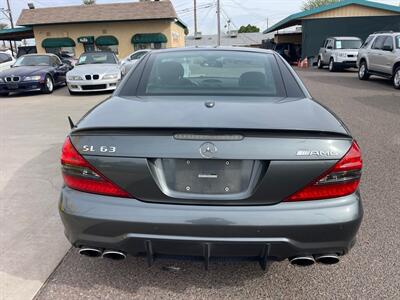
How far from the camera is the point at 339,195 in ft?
7.34

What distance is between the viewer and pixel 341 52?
21.2 m

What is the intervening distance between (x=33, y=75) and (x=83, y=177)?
12497 millimetres

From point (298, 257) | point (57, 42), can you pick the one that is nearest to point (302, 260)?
point (298, 257)

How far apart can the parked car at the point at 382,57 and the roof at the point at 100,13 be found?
→ 17108mm

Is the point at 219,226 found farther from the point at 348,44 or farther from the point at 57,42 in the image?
the point at 57,42

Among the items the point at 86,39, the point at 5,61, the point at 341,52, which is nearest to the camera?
the point at 5,61

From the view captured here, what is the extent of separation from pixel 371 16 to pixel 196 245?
101 feet

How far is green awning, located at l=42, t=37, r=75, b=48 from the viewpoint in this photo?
30.9 meters

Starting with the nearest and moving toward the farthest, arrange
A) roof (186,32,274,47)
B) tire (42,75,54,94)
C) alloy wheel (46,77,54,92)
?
1. tire (42,75,54,94)
2. alloy wheel (46,77,54,92)
3. roof (186,32,274,47)

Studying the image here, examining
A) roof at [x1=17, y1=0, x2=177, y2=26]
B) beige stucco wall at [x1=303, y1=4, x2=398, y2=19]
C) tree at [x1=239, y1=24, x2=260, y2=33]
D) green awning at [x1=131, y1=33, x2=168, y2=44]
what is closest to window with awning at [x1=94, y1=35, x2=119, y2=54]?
roof at [x1=17, y1=0, x2=177, y2=26]

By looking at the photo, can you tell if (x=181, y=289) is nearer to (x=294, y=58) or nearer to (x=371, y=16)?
(x=371, y=16)

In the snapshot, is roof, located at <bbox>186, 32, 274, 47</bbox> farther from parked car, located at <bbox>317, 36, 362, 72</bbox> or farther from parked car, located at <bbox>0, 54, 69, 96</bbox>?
parked car, located at <bbox>0, 54, 69, 96</bbox>

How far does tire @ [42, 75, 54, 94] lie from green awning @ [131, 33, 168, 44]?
16866 millimetres

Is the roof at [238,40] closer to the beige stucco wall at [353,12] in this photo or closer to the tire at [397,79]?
the beige stucco wall at [353,12]
